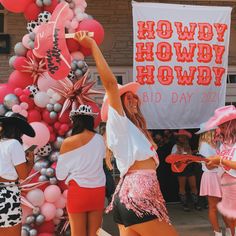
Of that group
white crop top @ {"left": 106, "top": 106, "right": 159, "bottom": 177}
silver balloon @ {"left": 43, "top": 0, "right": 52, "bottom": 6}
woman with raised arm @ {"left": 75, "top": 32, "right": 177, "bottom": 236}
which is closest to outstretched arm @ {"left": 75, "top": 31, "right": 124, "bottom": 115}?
woman with raised arm @ {"left": 75, "top": 32, "right": 177, "bottom": 236}

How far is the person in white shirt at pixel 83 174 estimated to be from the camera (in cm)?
416

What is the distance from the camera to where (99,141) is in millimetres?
4316

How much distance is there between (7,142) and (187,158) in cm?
171

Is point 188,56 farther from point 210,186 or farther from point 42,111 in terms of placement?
point 42,111

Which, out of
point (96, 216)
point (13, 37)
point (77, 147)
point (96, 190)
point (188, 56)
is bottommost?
point (96, 216)

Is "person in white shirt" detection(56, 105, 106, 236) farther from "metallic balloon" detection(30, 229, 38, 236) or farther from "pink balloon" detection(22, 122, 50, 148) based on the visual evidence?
"metallic balloon" detection(30, 229, 38, 236)

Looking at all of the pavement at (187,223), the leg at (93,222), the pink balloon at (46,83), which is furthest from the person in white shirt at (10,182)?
the pavement at (187,223)

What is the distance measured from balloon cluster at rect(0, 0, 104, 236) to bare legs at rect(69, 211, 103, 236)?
96 centimetres

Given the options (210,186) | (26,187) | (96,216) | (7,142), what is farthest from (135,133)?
(210,186)

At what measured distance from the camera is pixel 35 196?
5.03m

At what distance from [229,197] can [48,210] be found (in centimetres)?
231

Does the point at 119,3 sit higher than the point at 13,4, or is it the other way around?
the point at 119,3

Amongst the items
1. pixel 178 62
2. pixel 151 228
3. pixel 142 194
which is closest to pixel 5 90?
pixel 178 62

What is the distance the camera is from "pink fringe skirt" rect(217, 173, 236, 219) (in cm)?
394
